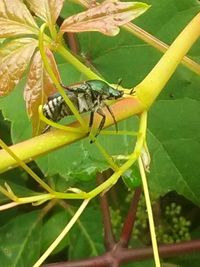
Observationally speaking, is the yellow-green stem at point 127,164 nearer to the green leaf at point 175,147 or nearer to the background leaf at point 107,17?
the background leaf at point 107,17

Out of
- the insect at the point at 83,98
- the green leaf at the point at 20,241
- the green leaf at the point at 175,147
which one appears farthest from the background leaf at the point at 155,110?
the insect at the point at 83,98

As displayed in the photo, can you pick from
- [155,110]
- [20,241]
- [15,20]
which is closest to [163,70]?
[15,20]

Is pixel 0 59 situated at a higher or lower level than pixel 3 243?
higher

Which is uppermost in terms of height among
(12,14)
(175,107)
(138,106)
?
→ (12,14)

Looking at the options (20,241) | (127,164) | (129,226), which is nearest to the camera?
(127,164)

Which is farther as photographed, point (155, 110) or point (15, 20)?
point (155, 110)

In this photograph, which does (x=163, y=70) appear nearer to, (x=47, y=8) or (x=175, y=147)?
(x=47, y=8)

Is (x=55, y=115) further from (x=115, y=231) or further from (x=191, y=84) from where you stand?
(x=115, y=231)

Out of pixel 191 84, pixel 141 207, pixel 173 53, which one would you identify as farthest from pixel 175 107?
pixel 173 53
